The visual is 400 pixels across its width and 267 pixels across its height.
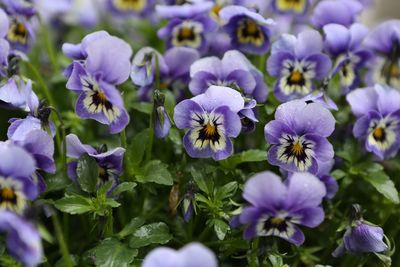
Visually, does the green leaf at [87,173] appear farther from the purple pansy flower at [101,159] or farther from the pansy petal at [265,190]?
the pansy petal at [265,190]

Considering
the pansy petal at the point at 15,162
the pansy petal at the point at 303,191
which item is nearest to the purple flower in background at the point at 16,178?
the pansy petal at the point at 15,162

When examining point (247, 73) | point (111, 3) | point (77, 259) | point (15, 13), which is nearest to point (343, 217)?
point (247, 73)

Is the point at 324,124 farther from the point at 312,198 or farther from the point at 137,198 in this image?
the point at 137,198

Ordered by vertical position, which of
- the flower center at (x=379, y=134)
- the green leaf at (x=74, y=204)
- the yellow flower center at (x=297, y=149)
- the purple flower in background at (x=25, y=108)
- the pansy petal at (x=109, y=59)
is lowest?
the flower center at (x=379, y=134)

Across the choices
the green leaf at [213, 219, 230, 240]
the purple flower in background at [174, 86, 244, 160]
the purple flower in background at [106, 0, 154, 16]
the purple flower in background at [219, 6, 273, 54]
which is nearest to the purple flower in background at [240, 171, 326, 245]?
the green leaf at [213, 219, 230, 240]

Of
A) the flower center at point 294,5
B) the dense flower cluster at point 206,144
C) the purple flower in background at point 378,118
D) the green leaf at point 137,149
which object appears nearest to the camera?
the dense flower cluster at point 206,144

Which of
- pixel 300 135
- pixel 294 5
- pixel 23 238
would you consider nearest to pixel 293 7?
pixel 294 5

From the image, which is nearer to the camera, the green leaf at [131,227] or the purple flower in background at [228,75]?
the green leaf at [131,227]
